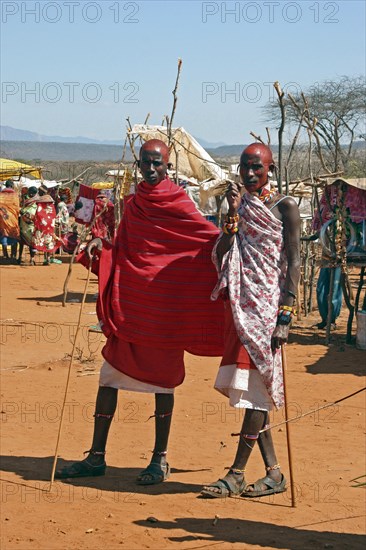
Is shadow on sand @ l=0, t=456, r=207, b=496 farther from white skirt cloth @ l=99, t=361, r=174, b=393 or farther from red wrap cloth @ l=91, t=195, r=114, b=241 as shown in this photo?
red wrap cloth @ l=91, t=195, r=114, b=241

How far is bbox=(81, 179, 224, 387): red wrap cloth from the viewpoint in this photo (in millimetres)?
5098

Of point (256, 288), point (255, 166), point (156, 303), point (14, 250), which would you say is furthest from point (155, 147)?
point (14, 250)

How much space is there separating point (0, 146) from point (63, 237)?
98.6 m

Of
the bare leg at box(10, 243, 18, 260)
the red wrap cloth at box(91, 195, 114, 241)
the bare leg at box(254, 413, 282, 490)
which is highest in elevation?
the red wrap cloth at box(91, 195, 114, 241)

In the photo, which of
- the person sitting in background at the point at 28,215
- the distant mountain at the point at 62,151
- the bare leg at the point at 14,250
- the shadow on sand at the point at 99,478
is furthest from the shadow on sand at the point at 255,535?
the distant mountain at the point at 62,151

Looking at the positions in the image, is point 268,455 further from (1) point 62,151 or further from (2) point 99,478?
(1) point 62,151

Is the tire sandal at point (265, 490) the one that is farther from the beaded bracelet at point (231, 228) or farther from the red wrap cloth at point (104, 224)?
the red wrap cloth at point (104, 224)

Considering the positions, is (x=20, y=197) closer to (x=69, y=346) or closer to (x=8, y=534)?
(x=69, y=346)

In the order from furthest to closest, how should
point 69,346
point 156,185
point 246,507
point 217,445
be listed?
1. point 69,346
2. point 217,445
3. point 156,185
4. point 246,507

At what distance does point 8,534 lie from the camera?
4.35 m

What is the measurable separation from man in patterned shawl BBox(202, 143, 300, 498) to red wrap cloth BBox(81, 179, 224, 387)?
30cm

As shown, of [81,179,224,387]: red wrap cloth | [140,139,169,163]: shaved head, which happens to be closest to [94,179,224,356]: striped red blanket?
[81,179,224,387]: red wrap cloth

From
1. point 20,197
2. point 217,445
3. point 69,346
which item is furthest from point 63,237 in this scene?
point 217,445

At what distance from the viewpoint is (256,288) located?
4.79 m
